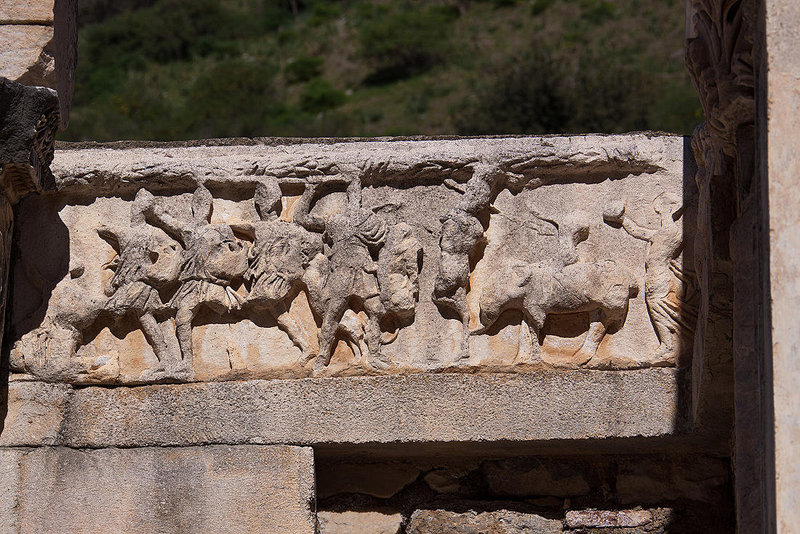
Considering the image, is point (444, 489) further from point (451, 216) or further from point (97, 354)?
point (97, 354)

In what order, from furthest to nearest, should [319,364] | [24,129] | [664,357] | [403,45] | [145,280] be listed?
[403,45]
[145,280]
[319,364]
[664,357]
[24,129]

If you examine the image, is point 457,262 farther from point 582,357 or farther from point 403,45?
point 403,45

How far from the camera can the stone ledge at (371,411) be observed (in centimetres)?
455

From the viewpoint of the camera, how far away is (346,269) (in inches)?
187

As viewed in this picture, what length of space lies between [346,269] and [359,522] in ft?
3.69

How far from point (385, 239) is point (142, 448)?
4.33 ft

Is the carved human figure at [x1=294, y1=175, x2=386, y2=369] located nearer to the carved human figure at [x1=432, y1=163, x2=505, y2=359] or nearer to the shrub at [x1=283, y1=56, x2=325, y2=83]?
the carved human figure at [x1=432, y1=163, x2=505, y2=359]

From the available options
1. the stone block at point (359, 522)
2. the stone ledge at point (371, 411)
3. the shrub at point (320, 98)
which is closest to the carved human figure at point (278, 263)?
the stone ledge at point (371, 411)

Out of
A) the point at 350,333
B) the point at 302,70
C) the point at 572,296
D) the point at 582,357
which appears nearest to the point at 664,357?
the point at 582,357

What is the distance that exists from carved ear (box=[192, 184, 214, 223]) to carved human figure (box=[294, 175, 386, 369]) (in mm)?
387

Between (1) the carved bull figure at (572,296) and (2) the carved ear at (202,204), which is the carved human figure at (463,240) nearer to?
(1) the carved bull figure at (572,296)

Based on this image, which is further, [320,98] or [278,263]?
[320,98]

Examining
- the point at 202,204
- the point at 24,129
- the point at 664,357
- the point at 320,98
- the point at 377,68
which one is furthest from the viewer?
the point at 377,68

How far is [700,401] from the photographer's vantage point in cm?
433
